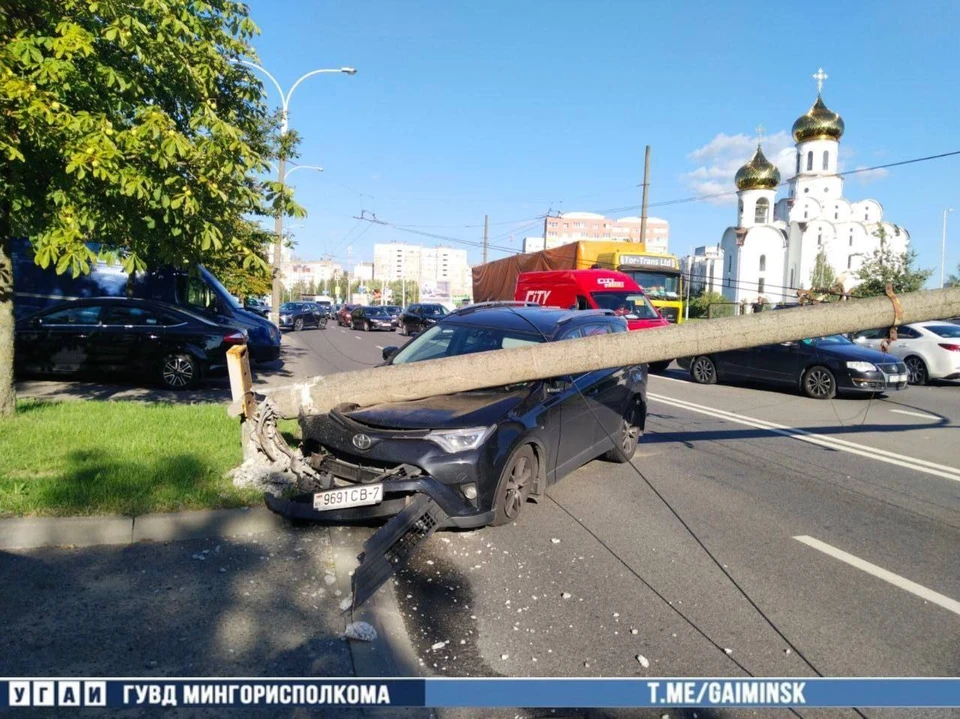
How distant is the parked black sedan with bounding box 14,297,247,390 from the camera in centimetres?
1189

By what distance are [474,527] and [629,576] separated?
1091 millimetres

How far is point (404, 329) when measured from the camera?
117 feet

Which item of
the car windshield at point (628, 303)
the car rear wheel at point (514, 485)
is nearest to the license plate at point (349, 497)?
the car rear wheel at point (514, 485)

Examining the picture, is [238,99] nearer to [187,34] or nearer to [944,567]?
[187,34]

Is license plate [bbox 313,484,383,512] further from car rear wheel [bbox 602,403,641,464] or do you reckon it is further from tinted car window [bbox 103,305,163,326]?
tinted car window [bbox 103,305,163,326]

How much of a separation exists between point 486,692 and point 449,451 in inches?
70.9

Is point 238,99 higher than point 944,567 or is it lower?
higher

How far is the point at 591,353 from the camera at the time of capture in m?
5.41

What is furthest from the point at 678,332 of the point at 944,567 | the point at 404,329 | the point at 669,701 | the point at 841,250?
the point at 841,250

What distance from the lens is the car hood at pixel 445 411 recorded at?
193 inches

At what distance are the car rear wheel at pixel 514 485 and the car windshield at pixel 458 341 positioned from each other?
1259 mm

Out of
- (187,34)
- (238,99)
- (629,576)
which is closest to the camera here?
(629,576)

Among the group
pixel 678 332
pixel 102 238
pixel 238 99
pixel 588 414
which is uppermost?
pixel 238 99

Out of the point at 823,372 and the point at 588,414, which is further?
the point at 823,372
